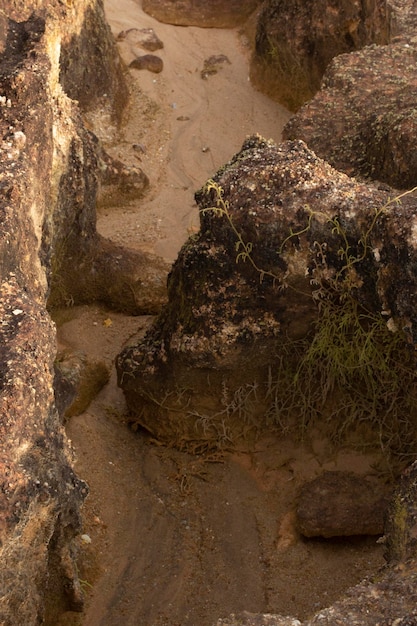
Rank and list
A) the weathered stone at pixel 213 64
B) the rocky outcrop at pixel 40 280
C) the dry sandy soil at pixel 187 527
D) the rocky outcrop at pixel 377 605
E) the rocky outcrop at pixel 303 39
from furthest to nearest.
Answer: the weathered stone at pixel 213 64 → the rocky outcrop at pixel 303 39 → the dry sandy soil at pixel 187 527 → the rocky outcrop at pixel 40 280 → the rocky outcrop at pixel 377 605

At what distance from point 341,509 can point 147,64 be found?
5.17m

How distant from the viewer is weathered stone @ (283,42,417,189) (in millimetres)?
5613

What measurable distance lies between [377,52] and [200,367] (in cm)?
273

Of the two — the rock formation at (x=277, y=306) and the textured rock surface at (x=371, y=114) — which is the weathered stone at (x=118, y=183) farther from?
the rock formation at (x=277, y=306)

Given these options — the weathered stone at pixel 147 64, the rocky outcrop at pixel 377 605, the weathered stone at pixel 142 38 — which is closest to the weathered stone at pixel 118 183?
the weathered stone at pixel 147 64

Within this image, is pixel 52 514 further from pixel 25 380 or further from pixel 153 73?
pixel 153 73

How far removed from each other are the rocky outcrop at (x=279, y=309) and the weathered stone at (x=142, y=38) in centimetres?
441

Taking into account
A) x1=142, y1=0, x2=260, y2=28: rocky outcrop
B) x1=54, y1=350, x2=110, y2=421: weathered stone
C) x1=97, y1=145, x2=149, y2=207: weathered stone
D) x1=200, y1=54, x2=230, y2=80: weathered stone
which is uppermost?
x1=142, y1=0, x2=260, y2=28: rocky outcrop

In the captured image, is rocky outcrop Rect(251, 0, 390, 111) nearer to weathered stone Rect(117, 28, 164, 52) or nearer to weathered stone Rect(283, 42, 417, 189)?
weathered stone Rect(117, 28, 164, 52)

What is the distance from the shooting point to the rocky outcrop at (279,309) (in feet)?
14.8

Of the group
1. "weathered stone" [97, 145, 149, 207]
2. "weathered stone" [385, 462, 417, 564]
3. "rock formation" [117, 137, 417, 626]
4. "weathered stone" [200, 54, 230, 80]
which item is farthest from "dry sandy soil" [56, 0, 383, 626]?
"weathered stone" [200, 54, 230, 80]

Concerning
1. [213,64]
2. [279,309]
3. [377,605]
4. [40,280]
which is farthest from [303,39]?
[377,605]

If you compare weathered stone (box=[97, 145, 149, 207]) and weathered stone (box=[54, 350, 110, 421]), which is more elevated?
weathered stone (box=[97, 145, 149, 207])

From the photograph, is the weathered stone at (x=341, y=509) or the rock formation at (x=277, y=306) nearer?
the rock formation at (x=277, y=306)
